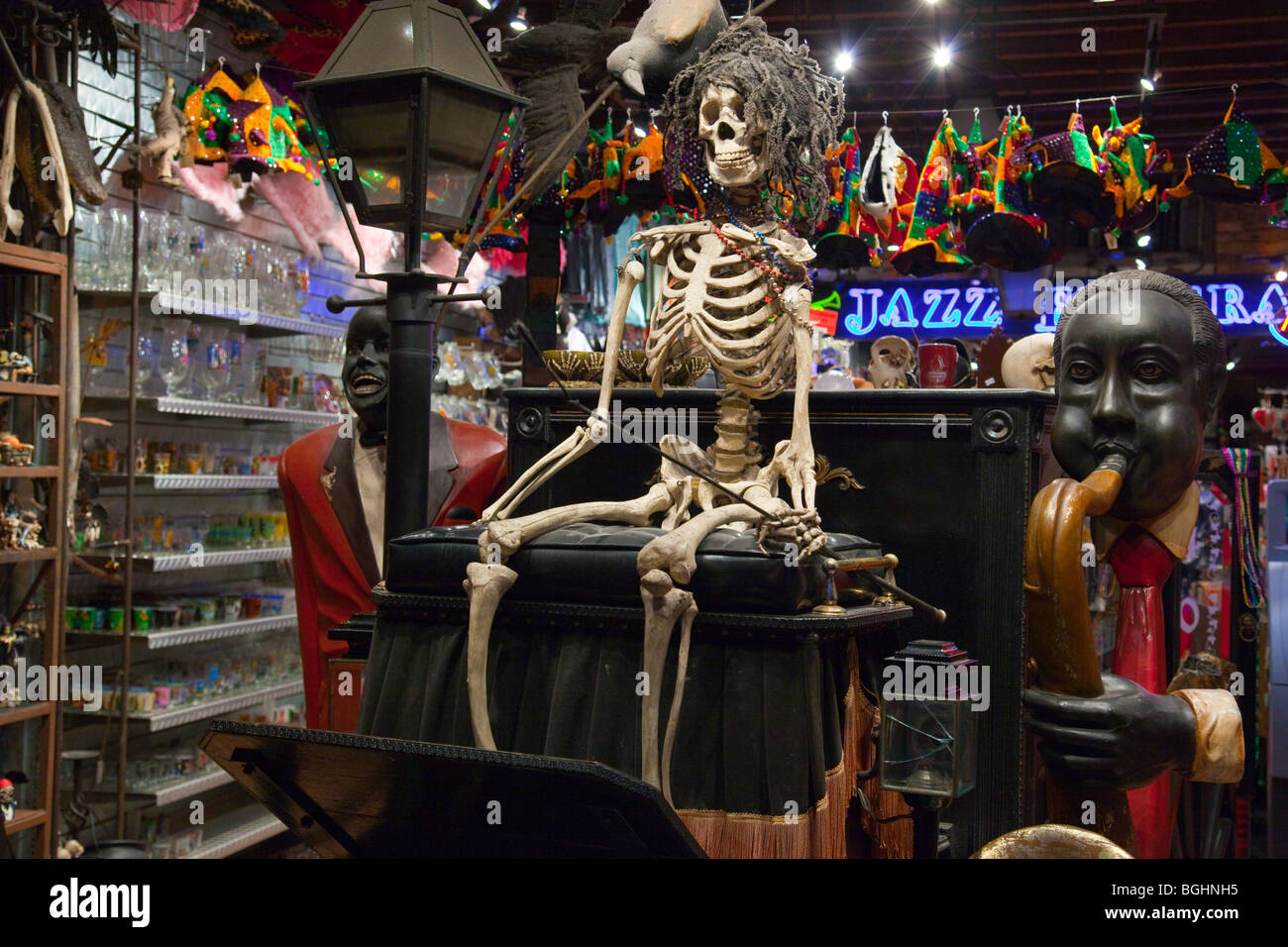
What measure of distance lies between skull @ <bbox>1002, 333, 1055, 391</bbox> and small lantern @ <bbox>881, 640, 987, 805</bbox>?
3.78 ft

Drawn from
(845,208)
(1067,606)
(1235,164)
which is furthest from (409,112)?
(1235,164)

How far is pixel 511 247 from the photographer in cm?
571

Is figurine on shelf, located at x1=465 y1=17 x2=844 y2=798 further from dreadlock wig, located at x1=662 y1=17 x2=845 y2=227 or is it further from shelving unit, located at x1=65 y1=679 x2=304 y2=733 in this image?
shelving unit, located at x1=65 y1=679 x2=304 y2=733

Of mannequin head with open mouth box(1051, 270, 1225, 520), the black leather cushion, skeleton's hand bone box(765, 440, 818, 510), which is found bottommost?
the black leather cushion

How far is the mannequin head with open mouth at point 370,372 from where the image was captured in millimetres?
3867

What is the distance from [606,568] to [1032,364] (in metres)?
1.33

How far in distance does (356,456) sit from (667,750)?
6.27 feet

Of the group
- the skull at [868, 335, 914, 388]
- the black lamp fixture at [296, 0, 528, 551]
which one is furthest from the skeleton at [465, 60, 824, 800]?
the skull at [868, 335, 914, 388]

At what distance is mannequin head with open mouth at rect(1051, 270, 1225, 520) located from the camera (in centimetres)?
269

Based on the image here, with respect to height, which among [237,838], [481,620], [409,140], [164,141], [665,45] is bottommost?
[237,838]

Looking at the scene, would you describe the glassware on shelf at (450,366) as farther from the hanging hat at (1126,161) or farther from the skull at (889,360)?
the hanging hat at (1126,161)

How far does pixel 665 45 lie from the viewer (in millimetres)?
2924

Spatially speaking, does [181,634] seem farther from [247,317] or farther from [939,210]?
[939,210]
